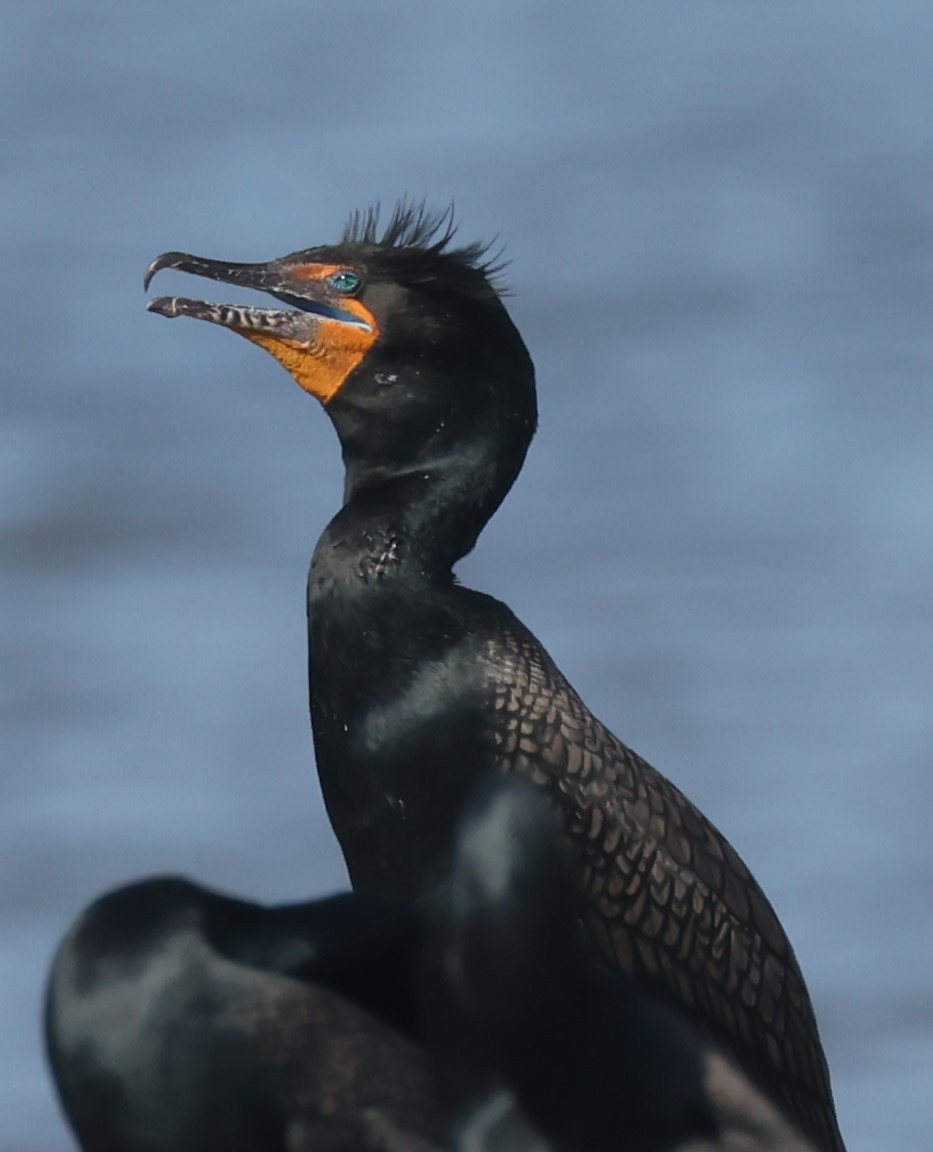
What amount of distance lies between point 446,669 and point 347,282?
886 mm

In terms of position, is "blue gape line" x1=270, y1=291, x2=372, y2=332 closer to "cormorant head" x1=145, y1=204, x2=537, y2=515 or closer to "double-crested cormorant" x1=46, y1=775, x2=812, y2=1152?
"cormorant head" x1=145, y1=204, x2=537, y2=515

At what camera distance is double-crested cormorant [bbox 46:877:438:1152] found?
113 centimetres

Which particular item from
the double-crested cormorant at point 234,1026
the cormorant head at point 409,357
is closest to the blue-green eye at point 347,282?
the cormorant head at point 409,357

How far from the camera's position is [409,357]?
5207 millimetres

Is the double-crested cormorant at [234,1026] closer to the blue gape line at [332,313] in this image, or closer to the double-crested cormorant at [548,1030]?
the double-crested cormorant at [548,1030]

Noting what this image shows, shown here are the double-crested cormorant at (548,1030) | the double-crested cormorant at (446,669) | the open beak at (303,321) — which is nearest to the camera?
the double-crested cormorant at (548,1030)

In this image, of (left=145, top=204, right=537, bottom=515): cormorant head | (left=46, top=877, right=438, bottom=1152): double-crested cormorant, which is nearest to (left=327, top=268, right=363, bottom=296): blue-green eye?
(left=145, top=204, right=537, bottom=515): cormorant head

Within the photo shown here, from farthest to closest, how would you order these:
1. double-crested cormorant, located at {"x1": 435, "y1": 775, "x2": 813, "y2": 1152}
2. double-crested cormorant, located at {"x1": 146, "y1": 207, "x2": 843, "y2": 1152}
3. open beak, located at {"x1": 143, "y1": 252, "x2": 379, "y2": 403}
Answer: open beak, located at {"x1": 143, "y1": 252, "x2": 379, "y2": 403}
double-crested cormorant, located at {"x1": 146, "y1": 207, "x2": 843, "y2": 1152}
double-crested cormorant, located at {"x1": 435, "y1": 775, "x2": 813, "y2": 1152}

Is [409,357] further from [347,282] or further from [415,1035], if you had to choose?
[415,1035]

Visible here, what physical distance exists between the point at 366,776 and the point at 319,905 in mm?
3647

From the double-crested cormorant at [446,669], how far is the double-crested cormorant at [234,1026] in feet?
11.6

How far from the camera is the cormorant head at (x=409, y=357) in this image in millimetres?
5191

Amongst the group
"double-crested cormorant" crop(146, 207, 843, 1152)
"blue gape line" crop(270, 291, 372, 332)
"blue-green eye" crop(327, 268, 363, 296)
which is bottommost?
"double-crested cormorant" crop(146, 207, 843, 1152)

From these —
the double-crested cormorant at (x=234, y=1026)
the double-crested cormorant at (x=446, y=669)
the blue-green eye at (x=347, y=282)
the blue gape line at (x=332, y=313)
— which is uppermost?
the blue-green eye at (x=347, y=282)
